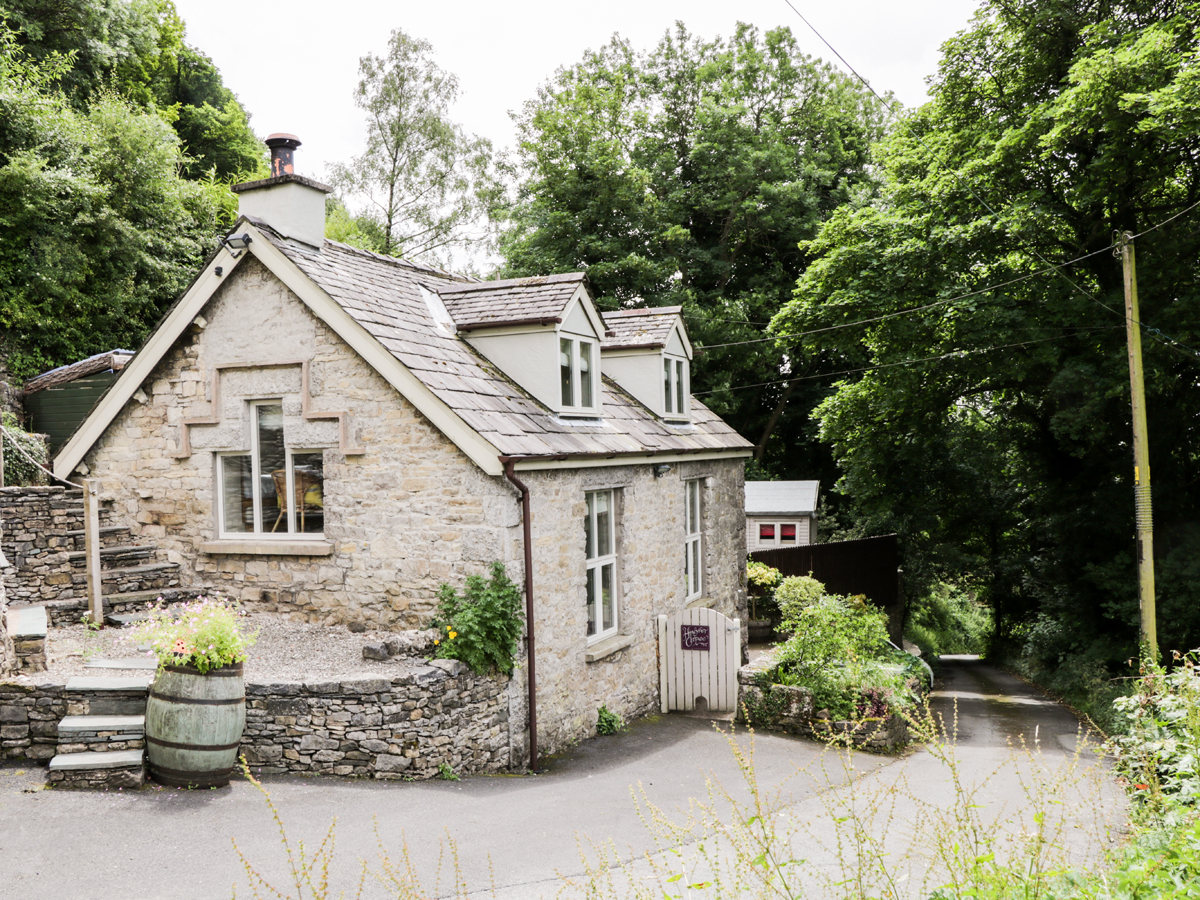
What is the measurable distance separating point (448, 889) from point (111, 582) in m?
7.77

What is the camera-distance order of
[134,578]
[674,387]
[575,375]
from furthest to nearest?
[674,387] < [575,375] < [134,578]

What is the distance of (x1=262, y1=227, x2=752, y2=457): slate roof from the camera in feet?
33.8

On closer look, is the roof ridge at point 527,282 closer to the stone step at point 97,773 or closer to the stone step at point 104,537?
the stone step at point 104,537

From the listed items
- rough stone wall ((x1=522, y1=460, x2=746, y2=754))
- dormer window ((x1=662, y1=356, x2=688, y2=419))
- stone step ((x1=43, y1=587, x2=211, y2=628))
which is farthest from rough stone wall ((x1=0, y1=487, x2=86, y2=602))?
dormer window ((x1=662, y1=356, x2=688, y2=419))

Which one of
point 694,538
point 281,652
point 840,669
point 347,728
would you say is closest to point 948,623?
point 694,538

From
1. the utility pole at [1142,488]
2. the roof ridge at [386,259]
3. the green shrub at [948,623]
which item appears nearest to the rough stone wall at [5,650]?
the roof ridge at [386,259]

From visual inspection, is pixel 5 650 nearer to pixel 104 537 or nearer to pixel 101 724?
pixel 101 724

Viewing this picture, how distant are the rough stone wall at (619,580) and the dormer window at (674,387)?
121 centimetres

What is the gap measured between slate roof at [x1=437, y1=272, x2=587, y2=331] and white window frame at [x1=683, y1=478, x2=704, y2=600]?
4.92 meters

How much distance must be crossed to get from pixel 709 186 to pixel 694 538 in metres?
18.3

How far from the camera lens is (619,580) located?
495 inches

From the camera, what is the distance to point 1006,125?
17828 millimetres

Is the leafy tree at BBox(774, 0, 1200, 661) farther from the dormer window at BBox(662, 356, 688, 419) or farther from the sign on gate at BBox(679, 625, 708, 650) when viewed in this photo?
the sign on gate at BBox(679, 625, 708, 650)

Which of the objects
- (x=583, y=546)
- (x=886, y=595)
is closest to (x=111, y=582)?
(x=583, y=546)
